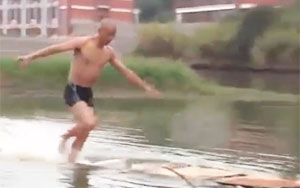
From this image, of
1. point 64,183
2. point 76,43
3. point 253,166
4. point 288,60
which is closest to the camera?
point 64,183

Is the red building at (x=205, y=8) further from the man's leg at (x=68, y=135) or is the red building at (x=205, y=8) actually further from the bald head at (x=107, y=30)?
the bald head at (x=107, y=30)

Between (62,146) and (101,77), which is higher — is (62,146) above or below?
above

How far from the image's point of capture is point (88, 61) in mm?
9258

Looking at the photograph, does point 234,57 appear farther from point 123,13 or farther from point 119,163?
point 119,163

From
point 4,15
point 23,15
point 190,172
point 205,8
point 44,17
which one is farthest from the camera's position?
point 205,8

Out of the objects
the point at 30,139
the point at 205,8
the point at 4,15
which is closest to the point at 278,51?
the point at 205,8

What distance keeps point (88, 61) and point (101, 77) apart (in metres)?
16.9

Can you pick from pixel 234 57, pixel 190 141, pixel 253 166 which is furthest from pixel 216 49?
pixel 253 166

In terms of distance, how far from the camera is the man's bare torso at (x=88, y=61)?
921 centimetres

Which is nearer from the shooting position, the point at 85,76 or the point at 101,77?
the point at 85,76

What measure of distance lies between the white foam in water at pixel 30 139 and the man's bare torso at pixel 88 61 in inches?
36.8

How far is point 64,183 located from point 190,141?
5218 millimetres

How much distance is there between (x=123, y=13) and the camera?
51531 mm

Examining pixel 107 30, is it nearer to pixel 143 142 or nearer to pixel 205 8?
pixel 143 142
